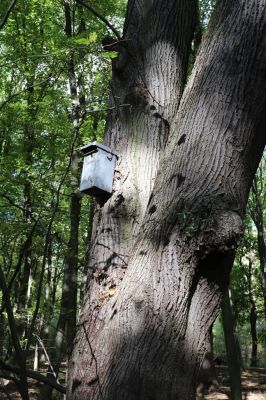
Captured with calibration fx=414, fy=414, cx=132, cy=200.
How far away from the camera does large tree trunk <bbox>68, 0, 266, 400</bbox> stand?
1.75 m

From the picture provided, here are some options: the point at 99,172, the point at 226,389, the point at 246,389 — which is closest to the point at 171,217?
the point at 99,172

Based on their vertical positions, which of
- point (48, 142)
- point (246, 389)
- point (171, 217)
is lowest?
point (246, 389)

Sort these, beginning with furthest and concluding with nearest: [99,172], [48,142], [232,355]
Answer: [48,142] → [232,355] → [99,172]

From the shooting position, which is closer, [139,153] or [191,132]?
[191,132]

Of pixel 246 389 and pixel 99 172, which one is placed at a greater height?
pixel 99 172

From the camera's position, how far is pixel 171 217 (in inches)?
75.6

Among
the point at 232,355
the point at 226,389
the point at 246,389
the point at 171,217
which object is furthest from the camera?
the point at 246,389

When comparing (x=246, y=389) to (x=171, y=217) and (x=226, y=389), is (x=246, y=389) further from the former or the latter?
(x=171, y=217)

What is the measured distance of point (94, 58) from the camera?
12.0ft

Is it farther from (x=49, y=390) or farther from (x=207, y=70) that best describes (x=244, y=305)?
(x=207, y=70)

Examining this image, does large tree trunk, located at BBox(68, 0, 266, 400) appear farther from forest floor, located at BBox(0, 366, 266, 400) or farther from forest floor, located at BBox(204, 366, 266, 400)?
forest floor, located at BBox(204, 366, 266, 400)

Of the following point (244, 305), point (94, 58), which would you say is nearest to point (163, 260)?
point (94, 58)

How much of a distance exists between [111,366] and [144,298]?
31 cm

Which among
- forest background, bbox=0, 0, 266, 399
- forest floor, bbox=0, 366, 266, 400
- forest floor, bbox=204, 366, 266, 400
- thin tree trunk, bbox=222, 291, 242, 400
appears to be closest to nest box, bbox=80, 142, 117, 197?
forest background, bbox=0, 0, 266, 399
